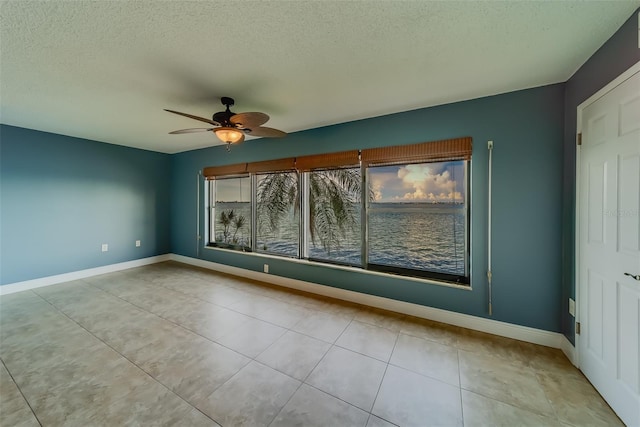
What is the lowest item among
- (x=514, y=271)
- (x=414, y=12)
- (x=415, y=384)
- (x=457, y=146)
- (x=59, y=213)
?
(x=415, y=384)

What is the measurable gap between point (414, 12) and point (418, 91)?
105 centimetres

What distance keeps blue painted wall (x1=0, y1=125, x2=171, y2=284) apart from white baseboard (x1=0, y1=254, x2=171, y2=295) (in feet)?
0.25

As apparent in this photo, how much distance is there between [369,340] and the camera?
222 centimetres

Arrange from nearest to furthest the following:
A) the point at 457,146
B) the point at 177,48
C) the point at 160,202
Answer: the point at 177,48
the point at 457,146
the point at 160,202

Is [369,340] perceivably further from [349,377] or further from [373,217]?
[373,217]

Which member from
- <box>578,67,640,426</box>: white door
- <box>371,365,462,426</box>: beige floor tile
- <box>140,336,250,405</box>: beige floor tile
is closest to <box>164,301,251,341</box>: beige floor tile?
<box>140,336,250,405</box>: beige floor tile

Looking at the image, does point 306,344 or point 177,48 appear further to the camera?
point 306,344

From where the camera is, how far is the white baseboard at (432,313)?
7.06 ft

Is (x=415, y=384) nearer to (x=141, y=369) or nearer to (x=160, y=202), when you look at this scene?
(x=141, y=369)

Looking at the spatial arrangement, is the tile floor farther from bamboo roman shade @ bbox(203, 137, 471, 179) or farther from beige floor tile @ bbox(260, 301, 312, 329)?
bamboo roman shade @ bbox(203, 137, 471, 179)

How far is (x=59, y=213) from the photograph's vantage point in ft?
12.4

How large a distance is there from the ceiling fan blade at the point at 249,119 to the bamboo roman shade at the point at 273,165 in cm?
142

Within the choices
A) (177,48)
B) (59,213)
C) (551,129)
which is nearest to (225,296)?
(177,48)

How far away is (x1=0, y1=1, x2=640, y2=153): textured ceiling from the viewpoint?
1.31m
